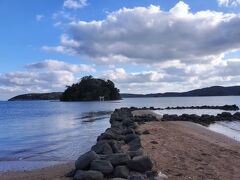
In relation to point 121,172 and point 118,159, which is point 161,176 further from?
point 118,159

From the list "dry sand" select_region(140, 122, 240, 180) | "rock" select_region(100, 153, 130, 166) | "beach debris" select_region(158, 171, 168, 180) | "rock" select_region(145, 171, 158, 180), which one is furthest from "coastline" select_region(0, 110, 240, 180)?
"rock" select_region(100, 153, 130, 166)

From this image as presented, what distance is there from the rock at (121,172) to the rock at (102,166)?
0.14 meters

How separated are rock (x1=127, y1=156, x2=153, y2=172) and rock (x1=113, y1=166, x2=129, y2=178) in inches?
9.2

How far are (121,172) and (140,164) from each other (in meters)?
0.62

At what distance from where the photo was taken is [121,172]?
1023 cm

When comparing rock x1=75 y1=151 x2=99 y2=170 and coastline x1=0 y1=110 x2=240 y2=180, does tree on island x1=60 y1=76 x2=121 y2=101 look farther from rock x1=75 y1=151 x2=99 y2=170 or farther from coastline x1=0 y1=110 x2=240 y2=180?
rock x1=75 y1=151 x2=99 y2=170

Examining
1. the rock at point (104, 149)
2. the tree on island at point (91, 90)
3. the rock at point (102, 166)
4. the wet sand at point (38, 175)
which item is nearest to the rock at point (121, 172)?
the rock at point (102, 166)

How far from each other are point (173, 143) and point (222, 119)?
27.9 meters

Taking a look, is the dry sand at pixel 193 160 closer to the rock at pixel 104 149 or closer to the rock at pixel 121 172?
the rock at pixel 121 172

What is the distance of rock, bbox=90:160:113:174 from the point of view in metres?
10.3

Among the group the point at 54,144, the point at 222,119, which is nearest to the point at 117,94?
the point at 222,119

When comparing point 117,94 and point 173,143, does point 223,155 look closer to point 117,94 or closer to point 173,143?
point 173,143

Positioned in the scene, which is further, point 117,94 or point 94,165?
point 117,94

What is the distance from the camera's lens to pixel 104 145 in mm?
13781
